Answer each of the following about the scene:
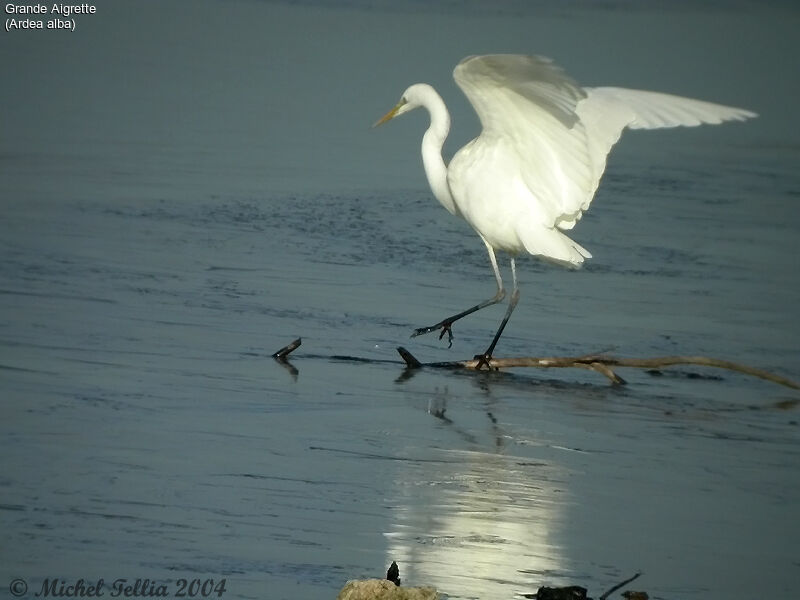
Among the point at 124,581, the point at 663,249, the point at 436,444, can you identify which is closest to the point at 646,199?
the point at 663,249

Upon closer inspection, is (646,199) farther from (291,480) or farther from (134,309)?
(291,480)

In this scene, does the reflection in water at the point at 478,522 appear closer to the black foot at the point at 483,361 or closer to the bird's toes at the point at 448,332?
the black foot at the point at 483,361

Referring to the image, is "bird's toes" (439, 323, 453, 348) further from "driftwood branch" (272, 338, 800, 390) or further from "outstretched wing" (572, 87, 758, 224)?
"outstretched wing" (572, 87, 758, 224)

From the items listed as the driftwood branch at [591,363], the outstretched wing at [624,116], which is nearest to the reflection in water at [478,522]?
the driftwood branch at [591,363]

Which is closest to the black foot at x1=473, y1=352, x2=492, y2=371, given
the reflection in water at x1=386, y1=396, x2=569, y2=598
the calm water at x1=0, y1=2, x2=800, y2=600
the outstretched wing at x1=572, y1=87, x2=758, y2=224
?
the calm water at x1=0, y1=2, x2=800, y2=600

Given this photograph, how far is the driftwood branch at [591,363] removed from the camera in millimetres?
7273

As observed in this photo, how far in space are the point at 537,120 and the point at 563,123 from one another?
0.64 ft

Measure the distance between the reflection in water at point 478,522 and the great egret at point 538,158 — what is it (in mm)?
1688

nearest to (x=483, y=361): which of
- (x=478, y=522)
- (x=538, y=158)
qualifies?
(x=538, y=158)

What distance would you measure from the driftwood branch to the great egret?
14 centimetres

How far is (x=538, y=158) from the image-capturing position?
25.1 feet

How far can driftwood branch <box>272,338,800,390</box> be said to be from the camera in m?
7.27

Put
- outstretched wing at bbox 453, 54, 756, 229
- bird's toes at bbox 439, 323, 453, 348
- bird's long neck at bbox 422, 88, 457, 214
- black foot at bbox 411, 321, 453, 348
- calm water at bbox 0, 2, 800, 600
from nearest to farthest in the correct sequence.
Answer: calm water at bbox 0, 2, 800, 600, outstretched wing at bbox 453, 54, 756, 229, black foot at bbox 411, 321, 453, 348, bird's toes at bbox 439, 323, 453, 348, bird's long neck at bbox 422, 88, 457, 214

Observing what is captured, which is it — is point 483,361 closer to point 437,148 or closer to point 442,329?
point 442,329
